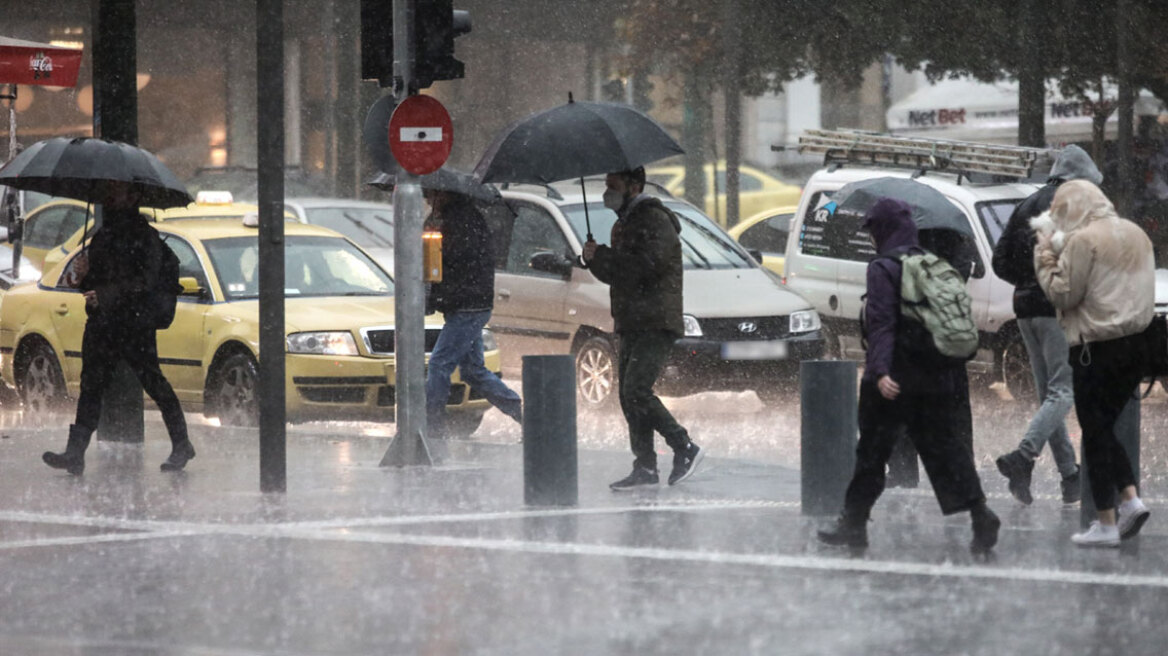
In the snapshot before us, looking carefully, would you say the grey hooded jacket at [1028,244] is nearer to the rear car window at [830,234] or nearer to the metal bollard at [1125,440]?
the metal bollard at [1125,440]

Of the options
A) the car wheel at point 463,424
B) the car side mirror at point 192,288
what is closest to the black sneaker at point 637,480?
the car wheel at point 463,424

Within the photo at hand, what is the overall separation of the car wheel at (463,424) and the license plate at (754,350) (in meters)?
1.89

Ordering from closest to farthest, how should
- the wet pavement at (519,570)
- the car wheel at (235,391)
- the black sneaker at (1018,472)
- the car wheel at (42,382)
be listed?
the wet pavement at (519,570) → the black sneaker at (1018,472) → the car wheel at (235,391) → the car wheel at (42,382)

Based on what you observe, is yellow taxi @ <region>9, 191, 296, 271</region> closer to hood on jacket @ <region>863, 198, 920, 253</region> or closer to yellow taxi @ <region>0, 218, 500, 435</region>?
yellow taxi @ <region>0, 218, 500, 435</region>

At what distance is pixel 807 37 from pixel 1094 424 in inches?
713

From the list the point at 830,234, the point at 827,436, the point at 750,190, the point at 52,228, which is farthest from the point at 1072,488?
the point at 750,190

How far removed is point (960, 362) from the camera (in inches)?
326

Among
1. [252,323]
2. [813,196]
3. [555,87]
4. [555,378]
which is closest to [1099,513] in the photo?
[555,378]

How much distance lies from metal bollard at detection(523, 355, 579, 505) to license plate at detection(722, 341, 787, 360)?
5.11 m

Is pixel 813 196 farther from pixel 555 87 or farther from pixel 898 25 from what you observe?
pixel 555 87

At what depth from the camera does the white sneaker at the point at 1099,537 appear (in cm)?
832

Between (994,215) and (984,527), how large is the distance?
787cm

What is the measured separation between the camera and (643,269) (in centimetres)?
1010

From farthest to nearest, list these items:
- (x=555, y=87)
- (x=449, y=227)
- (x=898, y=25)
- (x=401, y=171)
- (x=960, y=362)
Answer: (x=555, y=87)
(x=898, y=25)
(x=449, y=227)
(x=401, y=171)
(x=960, y=362)
